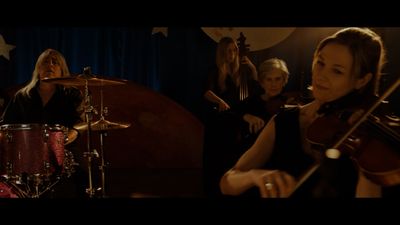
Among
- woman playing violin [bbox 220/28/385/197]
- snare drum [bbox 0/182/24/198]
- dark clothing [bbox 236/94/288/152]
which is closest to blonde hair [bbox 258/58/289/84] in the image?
dark clothing [bbox 236/94/288/152]

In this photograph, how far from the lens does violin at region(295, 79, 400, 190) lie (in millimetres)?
1994

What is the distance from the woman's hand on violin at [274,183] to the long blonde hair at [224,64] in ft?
2.11

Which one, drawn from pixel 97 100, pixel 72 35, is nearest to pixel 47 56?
pixel 72 35

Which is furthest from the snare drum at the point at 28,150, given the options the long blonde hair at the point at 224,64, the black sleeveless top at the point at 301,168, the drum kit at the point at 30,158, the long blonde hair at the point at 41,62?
the black sleeveless top at the point at 301,168

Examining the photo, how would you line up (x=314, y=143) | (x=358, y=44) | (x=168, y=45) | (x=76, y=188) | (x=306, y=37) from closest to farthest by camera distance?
(x=314, y=143) < (x=358, y=44) < (x=306, y=37) < (x=76, y=188) < (x=168, y=45)

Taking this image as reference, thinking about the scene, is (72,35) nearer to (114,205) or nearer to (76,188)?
(76,188)

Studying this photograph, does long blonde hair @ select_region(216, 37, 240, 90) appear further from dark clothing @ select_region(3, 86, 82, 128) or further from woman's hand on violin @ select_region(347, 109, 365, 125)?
dark clothing @ select_region(3, 86, 82, 128)

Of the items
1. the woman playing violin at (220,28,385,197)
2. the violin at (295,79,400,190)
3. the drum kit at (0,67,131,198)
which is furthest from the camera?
the drum kit at (0,67,131,198)

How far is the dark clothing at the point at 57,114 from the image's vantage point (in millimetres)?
3104

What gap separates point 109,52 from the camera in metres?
3.57

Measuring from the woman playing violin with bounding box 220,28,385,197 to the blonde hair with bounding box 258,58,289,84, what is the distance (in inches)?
14.0

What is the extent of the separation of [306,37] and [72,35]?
1.62 metres

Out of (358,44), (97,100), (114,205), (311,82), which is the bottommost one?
(114,205)

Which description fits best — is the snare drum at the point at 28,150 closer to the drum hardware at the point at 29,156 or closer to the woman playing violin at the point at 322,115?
the drum hardware at the point at 29,156
